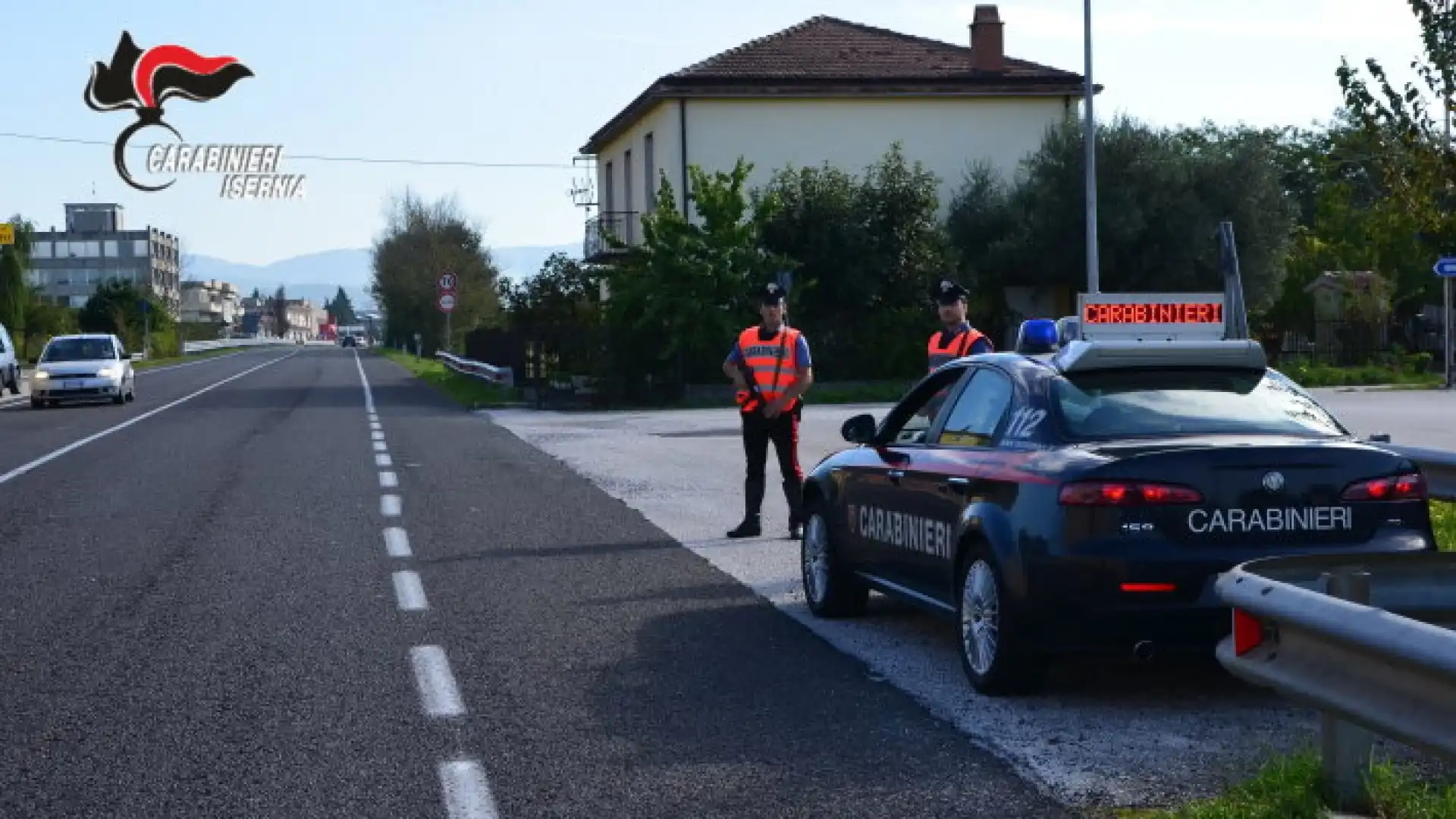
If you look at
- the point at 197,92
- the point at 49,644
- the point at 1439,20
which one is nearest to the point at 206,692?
the point at 49,644

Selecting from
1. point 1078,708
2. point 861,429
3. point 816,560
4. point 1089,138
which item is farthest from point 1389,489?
point 1089,138

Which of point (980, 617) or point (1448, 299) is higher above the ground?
point (1448, 299)

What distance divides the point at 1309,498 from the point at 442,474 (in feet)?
43.7

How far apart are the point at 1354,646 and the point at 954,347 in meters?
7.95

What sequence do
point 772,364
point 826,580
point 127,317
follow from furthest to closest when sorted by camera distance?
point 127,317 < point 772,364 < point 826,580

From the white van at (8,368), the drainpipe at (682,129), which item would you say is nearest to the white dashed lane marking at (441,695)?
the drainpipe at (682,129)

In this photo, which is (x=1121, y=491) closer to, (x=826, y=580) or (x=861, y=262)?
(x=826, y=580)

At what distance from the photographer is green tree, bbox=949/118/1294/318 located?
4322cm

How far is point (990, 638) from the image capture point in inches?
293

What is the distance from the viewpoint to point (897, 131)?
4753 centimetres

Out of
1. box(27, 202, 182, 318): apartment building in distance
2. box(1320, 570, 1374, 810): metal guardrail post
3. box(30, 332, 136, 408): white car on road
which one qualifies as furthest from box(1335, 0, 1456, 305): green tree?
box(27, 202, 182, 318): apartment building in distance

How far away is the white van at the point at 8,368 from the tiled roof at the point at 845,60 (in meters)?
17.0

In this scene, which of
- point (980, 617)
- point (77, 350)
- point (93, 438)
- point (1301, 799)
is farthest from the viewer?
point (77, 350)

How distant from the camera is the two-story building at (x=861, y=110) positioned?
46781 millimetres
